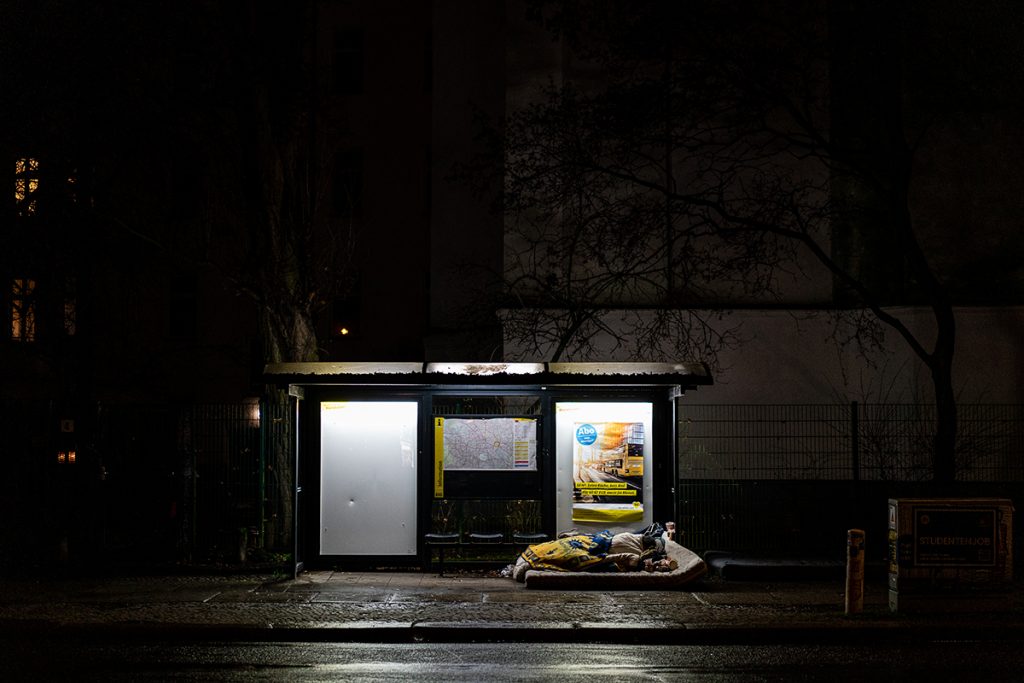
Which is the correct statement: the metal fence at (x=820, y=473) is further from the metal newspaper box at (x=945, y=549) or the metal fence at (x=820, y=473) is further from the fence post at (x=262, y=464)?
the fence post at (x=262, y=464)

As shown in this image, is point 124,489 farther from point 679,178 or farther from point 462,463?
point 679,178

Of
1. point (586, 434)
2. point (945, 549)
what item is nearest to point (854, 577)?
point (945, 549)

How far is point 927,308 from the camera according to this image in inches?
723

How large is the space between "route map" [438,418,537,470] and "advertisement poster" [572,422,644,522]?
67 cm

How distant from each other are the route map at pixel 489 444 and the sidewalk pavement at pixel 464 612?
1620 millimetres

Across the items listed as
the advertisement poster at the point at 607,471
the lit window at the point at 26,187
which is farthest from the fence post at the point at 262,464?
the lit window at the point at 26,187

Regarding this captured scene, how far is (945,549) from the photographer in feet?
38.3

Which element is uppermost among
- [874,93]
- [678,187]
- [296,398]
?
[874,93]

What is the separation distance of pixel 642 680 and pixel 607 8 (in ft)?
45.3

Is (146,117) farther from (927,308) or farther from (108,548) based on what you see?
(927,308)

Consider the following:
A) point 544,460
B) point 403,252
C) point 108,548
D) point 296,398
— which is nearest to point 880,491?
point 544,460

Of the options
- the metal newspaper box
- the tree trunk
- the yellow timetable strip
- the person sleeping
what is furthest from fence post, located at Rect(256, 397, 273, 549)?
the tree trunk

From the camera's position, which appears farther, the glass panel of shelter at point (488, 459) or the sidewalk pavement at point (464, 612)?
the glass panel of shelter at point (488, 459)

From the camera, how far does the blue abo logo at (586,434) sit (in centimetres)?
1456
